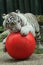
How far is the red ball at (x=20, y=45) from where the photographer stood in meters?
2.70

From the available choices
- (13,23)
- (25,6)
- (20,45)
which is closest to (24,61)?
(20,45)

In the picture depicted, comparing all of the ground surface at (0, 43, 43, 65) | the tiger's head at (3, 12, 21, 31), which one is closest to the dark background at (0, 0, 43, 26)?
the ground surface at (0, 43, 43, 65)

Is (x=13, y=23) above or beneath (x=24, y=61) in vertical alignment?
above

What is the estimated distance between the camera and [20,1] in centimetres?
620

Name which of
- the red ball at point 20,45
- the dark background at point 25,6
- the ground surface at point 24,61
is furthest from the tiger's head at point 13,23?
the dark background at point 25,6

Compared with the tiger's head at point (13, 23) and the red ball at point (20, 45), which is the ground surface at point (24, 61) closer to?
the red ball at point (20, 45)

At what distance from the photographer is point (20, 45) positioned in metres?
2.70

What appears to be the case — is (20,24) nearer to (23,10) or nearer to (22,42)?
(22,42)

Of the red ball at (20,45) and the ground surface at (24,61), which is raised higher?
the red ball at (20,45)

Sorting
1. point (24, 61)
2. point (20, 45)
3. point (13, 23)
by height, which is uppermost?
point (13, 23)

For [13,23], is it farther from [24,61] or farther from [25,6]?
[25,6]

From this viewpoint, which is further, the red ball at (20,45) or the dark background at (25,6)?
the dark background at (25,6)

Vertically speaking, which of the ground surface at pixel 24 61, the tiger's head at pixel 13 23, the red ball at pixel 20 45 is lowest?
the ground surface at pixel 24 61

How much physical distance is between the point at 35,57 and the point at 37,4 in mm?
3295
